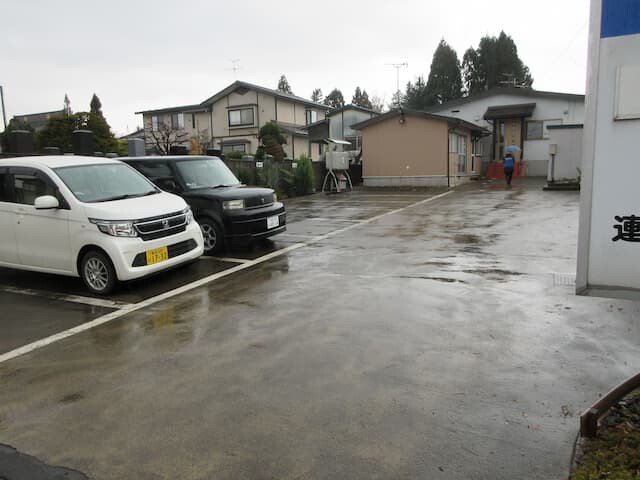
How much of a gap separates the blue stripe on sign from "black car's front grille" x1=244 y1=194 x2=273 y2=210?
610 centimetres

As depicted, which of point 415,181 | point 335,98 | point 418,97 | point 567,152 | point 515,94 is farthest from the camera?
point 335,98

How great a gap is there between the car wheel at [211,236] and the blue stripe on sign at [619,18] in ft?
20.6

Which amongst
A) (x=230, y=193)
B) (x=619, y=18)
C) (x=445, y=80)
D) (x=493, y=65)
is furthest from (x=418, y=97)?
(x=619, y=18)

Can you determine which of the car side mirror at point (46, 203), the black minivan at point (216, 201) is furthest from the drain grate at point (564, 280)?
the car side mirror at point (46, 203)

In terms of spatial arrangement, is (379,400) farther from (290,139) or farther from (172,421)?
(290,139)

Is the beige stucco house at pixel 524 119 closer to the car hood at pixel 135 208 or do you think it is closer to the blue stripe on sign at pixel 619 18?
the car hood at pixel 135 208

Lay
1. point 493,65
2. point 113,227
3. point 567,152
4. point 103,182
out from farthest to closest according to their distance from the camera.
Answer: point 493,65, point 567,152, point 103,182, point 113,227

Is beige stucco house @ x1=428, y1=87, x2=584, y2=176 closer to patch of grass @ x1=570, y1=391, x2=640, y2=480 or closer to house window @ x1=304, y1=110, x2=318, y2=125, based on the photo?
house window @ x1=304, y1=110, x2=318, y2=125

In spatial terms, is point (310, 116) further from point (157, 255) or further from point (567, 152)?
point (157, 255)

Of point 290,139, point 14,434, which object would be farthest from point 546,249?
point 290,139

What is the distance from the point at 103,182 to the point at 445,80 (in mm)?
42119

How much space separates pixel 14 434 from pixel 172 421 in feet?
3.10

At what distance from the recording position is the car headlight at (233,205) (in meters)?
7.87

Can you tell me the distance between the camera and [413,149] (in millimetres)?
22016
